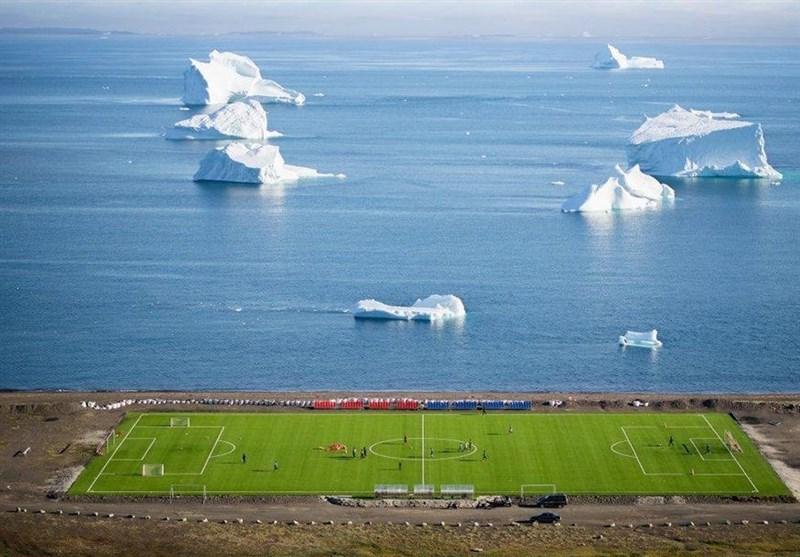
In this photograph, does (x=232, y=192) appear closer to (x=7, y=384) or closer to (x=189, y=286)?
(x=189, y=286)

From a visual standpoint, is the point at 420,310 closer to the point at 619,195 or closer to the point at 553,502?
the point at 553,502

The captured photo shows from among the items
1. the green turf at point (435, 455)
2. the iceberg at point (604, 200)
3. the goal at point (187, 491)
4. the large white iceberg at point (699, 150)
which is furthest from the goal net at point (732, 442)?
the large white iceberg at point (699, 150)

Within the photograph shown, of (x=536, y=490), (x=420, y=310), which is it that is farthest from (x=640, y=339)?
(x=536, y=490)

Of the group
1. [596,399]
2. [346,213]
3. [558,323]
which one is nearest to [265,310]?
[558,323]

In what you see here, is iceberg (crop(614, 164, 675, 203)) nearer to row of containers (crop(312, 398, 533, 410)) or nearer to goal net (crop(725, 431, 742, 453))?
row of containers (crop(312, 398, 533, 410))

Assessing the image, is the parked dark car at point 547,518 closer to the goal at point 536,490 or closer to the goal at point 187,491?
the goal at point 536,490

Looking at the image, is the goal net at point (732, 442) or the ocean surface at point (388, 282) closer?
the goal net at point (732, 442)

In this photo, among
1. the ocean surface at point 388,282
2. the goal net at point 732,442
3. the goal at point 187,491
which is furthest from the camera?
the ocean surface at point 388,282
